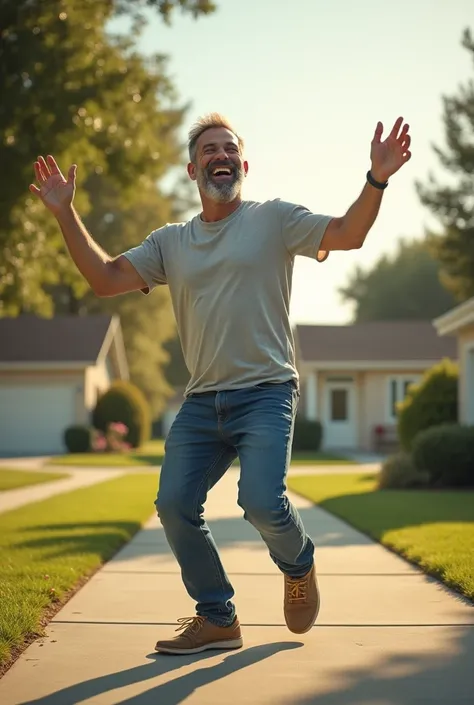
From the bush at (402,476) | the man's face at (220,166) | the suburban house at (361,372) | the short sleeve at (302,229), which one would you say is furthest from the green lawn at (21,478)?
the suburban house at (361,372)

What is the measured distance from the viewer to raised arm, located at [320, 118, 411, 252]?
4590 mm

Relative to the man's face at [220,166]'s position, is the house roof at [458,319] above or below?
above

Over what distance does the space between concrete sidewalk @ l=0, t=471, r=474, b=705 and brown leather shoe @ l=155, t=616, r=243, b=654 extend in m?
0.07

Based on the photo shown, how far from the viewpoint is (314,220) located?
4.93 m

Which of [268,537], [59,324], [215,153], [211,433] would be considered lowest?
[268,537]

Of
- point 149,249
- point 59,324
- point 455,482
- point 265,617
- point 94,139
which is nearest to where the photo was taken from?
point 149,249

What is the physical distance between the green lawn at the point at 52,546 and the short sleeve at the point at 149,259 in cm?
180

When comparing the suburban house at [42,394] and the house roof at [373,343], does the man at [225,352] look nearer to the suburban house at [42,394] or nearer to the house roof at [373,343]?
the suburban house at [42,394]

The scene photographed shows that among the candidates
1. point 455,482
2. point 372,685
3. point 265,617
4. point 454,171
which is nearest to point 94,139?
point 455,482

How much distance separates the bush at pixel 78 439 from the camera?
37438mm

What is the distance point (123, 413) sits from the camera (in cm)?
3984

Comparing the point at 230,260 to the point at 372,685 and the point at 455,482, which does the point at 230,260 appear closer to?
the point at 372,685

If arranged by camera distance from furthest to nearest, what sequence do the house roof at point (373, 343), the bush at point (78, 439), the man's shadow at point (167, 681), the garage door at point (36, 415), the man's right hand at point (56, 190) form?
the house roof at point (373, 343), the garage door at point (36, 415), the bush at point (78, 439), the man's right hand at point (56, 190), the man's shadow at point (167, 681)

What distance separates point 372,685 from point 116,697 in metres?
1.02
